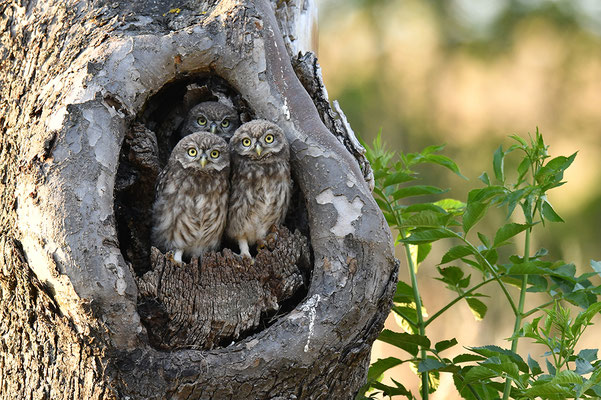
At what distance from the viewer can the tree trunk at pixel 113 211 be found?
8.39 feet

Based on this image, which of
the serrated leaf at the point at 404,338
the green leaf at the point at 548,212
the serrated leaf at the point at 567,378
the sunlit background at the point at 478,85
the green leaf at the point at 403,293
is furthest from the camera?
the sunlit background at the point at 478,85

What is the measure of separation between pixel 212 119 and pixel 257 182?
420mm

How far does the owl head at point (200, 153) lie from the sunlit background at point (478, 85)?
4203 mm

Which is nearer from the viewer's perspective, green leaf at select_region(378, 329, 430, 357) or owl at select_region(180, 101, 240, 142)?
green leaf at select_region(378, 329, 430, 357)

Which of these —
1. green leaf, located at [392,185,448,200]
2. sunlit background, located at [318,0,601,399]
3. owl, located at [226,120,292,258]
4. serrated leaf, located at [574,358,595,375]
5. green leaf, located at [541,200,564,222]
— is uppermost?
sunlit background, located at [318,0,601,399]

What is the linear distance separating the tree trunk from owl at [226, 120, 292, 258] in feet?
0.29

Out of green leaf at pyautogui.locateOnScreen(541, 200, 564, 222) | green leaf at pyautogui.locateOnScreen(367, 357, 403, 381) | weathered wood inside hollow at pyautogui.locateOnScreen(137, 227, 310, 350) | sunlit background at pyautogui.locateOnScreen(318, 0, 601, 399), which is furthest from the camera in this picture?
sunlit background at pyautogui.locateOnScreen(318, 0, 601, 399)

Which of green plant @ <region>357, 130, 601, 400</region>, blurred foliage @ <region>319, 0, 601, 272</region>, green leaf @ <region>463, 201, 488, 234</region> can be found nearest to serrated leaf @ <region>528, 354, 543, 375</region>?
green plant @ <region>357, 130, 601, 400</region>

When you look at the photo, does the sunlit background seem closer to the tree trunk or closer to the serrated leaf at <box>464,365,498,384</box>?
the tree trunk

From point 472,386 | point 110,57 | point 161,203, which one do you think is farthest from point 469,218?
point 110,57

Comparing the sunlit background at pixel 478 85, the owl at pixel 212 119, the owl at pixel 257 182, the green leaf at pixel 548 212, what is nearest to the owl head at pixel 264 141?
the owl at pixel 257 182

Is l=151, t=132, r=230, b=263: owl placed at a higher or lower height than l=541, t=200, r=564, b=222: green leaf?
lower

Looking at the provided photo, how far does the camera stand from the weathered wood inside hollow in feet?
8.75

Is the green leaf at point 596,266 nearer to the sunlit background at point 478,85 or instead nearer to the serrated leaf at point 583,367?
the serrated leaf at point 583,367
